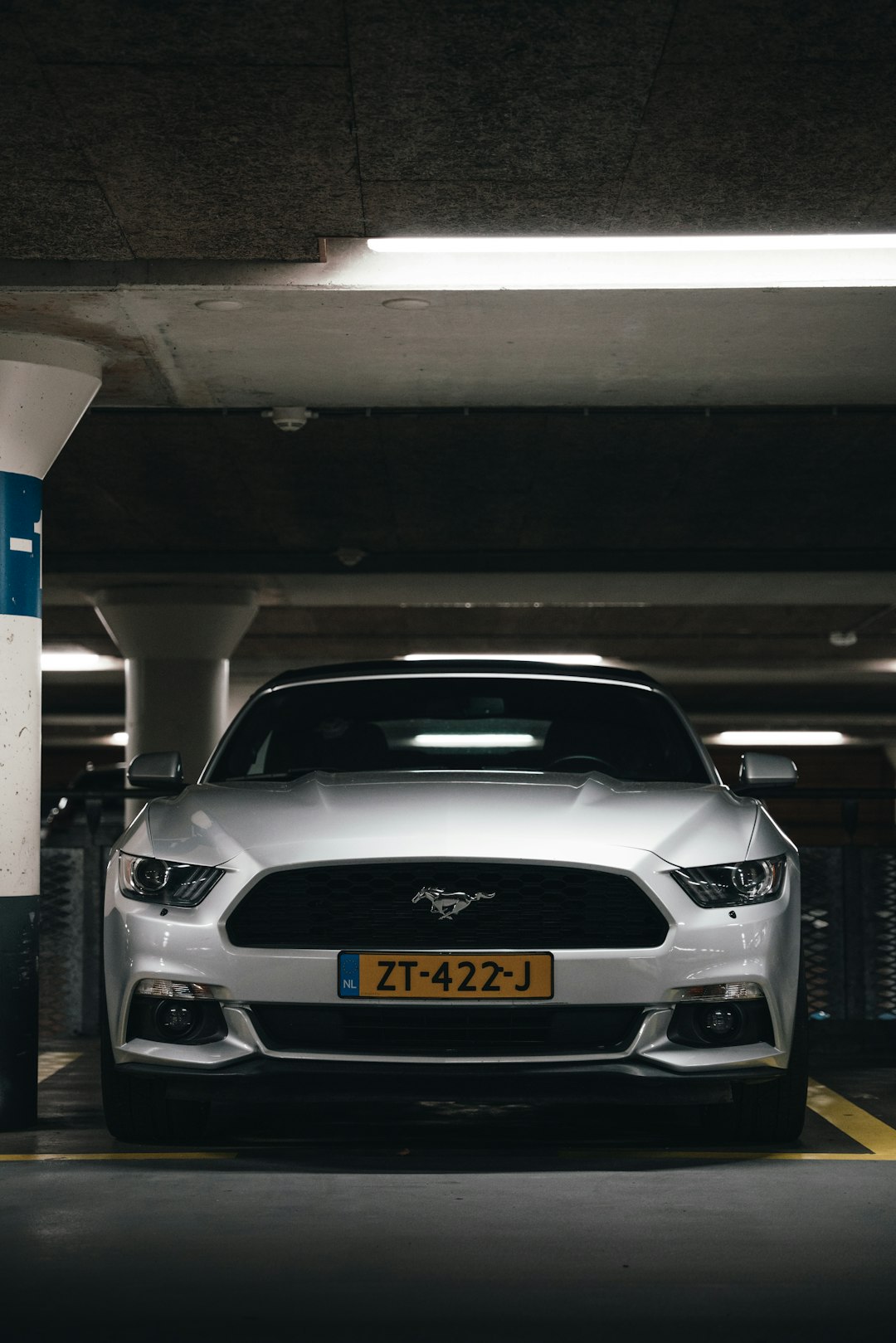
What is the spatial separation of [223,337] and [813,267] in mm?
2573

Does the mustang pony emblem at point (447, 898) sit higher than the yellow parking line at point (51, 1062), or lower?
higher

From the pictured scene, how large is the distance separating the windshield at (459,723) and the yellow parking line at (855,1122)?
1.39 meters

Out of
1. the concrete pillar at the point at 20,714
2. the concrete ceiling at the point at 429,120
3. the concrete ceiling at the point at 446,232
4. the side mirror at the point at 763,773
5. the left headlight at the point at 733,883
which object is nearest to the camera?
the concrete ceiling at the point at 429,120

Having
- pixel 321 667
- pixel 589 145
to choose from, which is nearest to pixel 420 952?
pixel 321 667

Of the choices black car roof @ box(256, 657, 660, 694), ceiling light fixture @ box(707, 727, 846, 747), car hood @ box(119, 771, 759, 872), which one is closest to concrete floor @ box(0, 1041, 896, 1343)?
car hood @ box(119, 771, 759, 872)

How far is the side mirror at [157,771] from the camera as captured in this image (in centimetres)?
601

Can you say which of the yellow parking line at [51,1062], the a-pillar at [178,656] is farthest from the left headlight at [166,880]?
the a-pillar at [178,656]

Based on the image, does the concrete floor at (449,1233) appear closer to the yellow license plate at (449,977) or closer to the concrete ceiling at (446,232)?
the yellow license plate at (449,977)

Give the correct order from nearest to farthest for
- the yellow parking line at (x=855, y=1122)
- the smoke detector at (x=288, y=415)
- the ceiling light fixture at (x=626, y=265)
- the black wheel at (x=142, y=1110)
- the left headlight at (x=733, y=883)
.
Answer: the left headlight at (x=733, y=883) → the black wheel at (x=142, y=1110) → the yellow parking line at (x=855, y=1122) → the ceiling light fixture at (x=626, y=265) → the smoke detector at (x=288, y=415)

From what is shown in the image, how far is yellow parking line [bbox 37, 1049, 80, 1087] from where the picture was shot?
7555mm

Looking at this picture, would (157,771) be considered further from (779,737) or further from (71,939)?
(779,737)

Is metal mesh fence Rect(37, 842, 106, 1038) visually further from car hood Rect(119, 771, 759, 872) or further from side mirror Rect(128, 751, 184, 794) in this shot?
car hood Rect(119, 771, 759, 872)

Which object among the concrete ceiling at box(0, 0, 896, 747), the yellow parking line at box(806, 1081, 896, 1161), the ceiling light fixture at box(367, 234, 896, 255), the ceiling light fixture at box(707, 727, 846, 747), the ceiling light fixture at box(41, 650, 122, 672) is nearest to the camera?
the concrete ceiling at box(0, 0, 896, 747)

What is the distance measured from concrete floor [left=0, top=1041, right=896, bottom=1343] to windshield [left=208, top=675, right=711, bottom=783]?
127 centimetres
